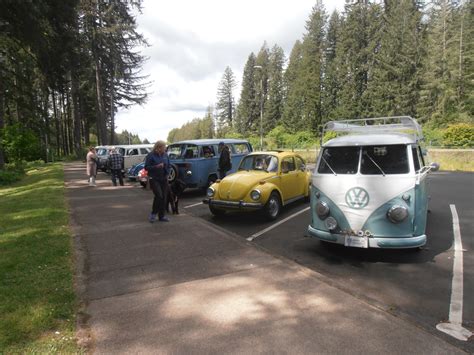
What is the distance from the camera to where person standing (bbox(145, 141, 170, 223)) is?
8.09 m

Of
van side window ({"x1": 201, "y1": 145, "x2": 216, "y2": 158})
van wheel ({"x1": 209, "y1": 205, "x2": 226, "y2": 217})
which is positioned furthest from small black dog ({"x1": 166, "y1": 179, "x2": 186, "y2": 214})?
Answer: van side window ({"x1": 201, "y1": 145, "x2": 216, "y2": 158})

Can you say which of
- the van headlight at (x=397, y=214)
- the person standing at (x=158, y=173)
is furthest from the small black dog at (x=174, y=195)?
the van headlight at (x=397, y=214)

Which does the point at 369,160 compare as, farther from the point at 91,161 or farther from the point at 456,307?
the point at 91,161

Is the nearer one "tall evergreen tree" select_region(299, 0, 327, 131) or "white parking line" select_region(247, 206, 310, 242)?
"white parking line" select_region(247, 206, 310, 242)

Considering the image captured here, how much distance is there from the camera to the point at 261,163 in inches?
369

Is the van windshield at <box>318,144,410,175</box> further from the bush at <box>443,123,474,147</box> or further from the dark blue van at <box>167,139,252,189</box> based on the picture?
the bush at <box>443,123,474,147</box>

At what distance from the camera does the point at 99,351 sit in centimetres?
315

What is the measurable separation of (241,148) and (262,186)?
19.6 ft

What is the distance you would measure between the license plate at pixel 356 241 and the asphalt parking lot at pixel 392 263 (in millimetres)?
345

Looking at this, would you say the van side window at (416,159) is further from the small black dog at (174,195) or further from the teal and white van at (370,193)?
the small black dog at (174,195)

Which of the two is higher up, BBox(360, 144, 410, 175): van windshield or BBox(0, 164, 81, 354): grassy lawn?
BBox(360, 144, 410, 175): van windshield

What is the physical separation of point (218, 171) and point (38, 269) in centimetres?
812

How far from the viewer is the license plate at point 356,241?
17.1 ft

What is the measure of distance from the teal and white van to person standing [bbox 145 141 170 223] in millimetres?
3833
